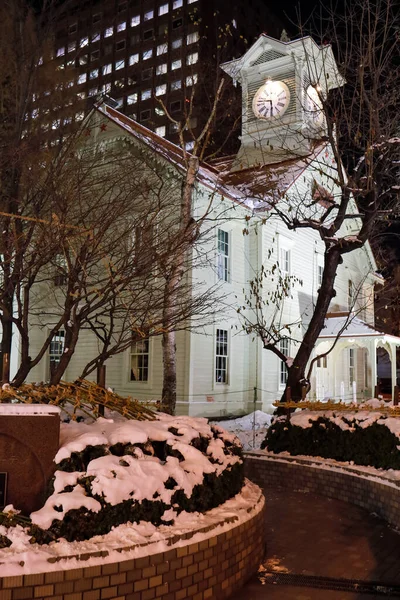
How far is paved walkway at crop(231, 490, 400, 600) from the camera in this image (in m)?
5.28

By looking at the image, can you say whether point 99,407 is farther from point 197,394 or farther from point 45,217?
point 197,394

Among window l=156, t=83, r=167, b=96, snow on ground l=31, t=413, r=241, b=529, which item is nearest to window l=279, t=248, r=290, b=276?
snow on ground l=31, t=413, r=241, b=529

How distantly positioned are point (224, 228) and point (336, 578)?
16.6 metres

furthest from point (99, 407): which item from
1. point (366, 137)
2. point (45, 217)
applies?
point (366, 137)

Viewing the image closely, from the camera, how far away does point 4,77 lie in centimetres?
950

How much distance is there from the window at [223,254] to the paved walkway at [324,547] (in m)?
12.7

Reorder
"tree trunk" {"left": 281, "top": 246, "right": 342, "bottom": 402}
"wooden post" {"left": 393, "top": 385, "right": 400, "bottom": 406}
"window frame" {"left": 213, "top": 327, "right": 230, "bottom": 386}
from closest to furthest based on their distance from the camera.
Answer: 1. "wooden post" {"left": 393, "top": 385, "right": 400, "bottom": 406}
2. "tree trunk" {"left": 281, "top": 246, "right": 342, "bottom": 402}
3. "window frame" {"left": 213, "top": 327, "right": 230, "bottom": 386}

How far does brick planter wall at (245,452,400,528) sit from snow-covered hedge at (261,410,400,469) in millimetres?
308

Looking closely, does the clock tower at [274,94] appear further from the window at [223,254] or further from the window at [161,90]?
the window at [161,90]

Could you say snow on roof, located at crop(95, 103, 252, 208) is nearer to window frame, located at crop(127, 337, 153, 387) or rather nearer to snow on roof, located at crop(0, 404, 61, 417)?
window frame, located at crop(127, 337, 153, 387)

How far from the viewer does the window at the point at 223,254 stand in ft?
69.0

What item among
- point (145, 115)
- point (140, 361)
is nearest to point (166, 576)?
point (140, 361)

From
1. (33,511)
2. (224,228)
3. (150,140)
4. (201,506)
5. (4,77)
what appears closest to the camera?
(33,511)

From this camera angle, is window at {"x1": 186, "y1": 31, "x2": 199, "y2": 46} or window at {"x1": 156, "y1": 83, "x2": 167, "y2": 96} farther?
window at {"x1": 156, "y1": 83, "x2": 167, "y2": 96}
